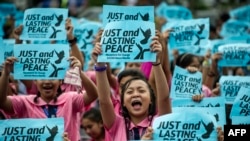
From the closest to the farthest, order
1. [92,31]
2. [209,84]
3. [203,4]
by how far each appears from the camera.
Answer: [209,84] → [92,31] → [203,4]

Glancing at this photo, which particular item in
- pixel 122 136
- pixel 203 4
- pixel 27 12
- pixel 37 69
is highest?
pixel 203 4

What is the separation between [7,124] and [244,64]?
174 inches

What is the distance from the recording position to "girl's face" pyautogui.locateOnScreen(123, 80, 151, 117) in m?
7.98

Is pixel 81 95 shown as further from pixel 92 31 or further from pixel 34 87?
pixel 92 31

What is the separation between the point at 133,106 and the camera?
8.02 meters

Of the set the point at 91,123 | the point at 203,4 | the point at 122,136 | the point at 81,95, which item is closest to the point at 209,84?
the point at 91,123

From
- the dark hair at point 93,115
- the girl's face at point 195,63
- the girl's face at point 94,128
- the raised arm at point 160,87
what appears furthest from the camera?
the girl's face at point 195,63

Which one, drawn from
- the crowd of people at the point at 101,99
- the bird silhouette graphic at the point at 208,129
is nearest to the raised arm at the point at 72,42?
the crowd of people at the point at 101,99

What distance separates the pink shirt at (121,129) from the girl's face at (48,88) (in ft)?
3.43

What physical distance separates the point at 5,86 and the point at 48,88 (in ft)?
2.07

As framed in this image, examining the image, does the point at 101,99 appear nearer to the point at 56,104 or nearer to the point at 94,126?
the point at 56,104

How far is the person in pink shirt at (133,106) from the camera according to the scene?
312 inches

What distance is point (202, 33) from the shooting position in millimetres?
11859

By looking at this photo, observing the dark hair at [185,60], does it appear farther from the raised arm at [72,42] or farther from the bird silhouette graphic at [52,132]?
the bird silhouette graphic at [52,132]
